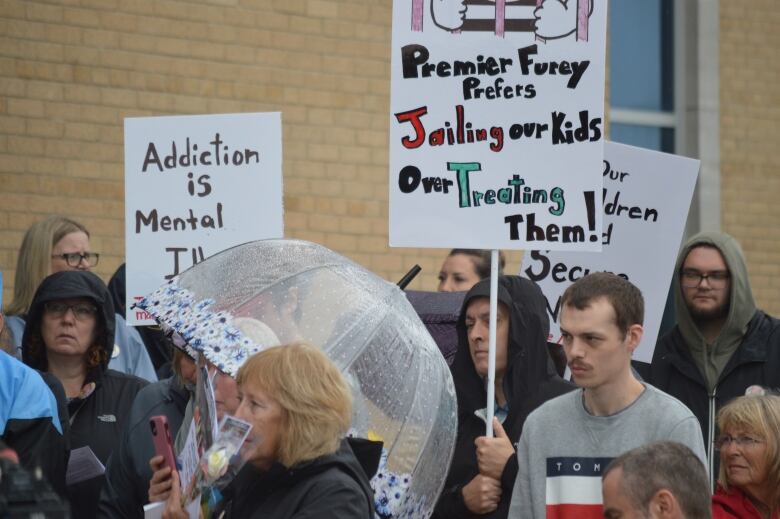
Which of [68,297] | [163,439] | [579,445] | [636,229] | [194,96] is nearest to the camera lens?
[163,439]

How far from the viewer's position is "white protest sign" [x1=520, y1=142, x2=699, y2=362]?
24.1 feet

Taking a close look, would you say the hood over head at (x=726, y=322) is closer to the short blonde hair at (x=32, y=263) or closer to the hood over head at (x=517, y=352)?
the hood over head at (x=517, y=352)

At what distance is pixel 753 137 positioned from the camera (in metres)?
12.1

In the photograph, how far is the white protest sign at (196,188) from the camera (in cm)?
728

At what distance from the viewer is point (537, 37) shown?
607 centimetres

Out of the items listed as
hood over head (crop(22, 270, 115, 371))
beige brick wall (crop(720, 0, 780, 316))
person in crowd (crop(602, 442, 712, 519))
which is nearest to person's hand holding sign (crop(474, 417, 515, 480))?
person in crowd (crop(602, 442, 712, 519))

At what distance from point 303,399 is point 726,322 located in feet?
9.82

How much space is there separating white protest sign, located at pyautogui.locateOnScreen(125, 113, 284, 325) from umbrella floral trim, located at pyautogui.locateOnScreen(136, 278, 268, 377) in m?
2.42

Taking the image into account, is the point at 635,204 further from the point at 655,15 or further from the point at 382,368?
the point at 655,15

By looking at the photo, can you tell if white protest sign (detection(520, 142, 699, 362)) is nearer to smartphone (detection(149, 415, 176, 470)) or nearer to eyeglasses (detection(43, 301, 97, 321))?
eyeglasses (detection(43, 301, 97, 321))

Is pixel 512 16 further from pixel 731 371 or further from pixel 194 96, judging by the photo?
pixel 194 96

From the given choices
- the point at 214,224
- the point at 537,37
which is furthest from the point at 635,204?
the point at 214,224

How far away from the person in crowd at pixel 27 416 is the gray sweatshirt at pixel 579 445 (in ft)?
5.64

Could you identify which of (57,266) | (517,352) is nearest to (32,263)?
(57,266)
